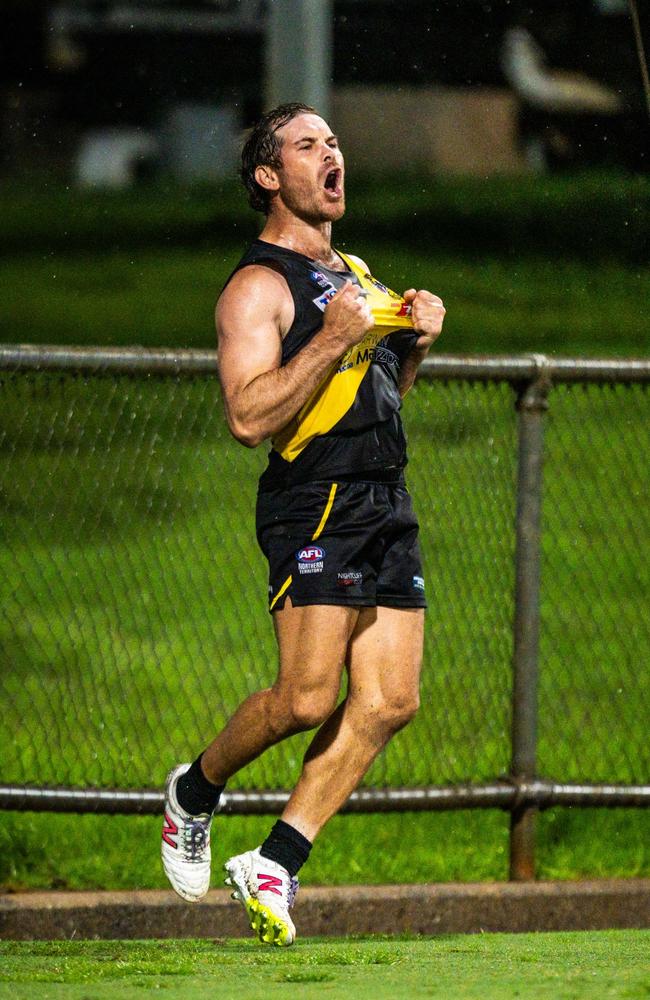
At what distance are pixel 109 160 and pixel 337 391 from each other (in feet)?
198

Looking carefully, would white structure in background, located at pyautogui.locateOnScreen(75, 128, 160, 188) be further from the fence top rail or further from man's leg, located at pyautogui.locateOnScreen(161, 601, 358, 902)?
man's leg, located at pyautogui.locateOnScreen(161, 601, 358, 902)

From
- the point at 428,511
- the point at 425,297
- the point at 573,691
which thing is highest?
the point at 425,297

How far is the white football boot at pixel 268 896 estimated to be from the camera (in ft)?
15.7

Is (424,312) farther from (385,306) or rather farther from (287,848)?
(287,848)

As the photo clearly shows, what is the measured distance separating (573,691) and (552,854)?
128cm

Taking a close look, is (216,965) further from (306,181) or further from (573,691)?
(573,691)

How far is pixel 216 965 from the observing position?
4.58 meters

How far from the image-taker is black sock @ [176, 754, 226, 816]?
516cm

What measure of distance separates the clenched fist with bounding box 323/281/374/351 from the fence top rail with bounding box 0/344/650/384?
2.91 feet

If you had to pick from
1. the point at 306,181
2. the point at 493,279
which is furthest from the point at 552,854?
the point at 493,279

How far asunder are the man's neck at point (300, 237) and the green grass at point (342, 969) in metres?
1.84

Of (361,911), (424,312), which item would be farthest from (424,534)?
(424,312)

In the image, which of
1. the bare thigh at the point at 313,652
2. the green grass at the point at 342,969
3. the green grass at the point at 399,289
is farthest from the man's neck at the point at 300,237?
the green grass at the point at 399,289

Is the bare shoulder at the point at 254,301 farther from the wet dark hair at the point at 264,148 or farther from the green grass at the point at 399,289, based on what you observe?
the green grass at the point at 399,289
